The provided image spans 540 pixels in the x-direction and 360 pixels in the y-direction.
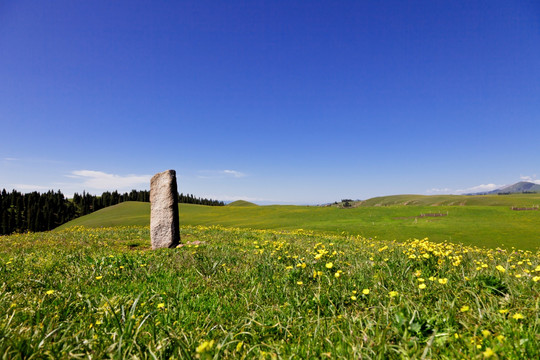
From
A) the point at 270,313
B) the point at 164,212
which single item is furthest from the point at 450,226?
the point at 270,313

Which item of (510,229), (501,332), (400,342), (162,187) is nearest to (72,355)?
(400,342)

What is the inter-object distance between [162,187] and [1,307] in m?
12.1

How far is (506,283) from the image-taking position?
4.34 m

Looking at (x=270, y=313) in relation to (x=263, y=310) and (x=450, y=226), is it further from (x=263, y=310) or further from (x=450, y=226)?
(x=450, y=226)

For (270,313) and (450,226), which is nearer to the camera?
(270,313)

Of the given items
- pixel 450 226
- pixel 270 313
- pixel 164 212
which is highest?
pixel 164 212

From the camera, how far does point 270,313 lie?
4.05 meters

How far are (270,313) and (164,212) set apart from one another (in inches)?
508

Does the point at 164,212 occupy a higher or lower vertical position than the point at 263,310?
higher

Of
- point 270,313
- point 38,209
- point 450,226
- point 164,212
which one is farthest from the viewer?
point 38,209

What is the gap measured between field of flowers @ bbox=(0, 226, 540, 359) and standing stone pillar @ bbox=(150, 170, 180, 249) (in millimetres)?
7641

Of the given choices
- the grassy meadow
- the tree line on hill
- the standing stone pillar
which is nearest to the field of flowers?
the grassy meadow

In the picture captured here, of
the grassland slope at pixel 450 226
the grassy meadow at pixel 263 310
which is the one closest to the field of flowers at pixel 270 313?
the grassy meadow at pixel 263 310

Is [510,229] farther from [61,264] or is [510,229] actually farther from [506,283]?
[61,264]
